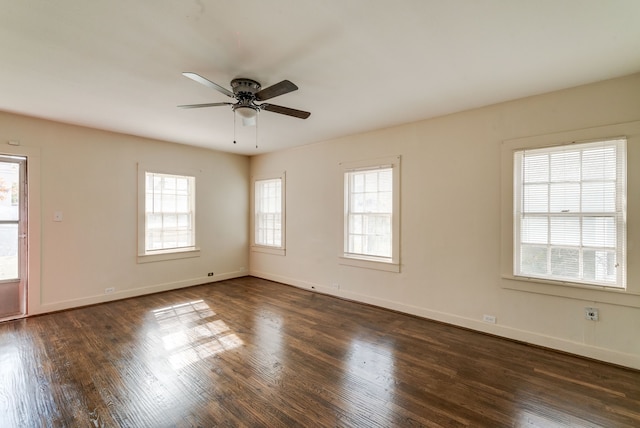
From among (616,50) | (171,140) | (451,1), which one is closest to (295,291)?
(171,140)

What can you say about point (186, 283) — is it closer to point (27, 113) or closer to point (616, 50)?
point (27, 113)

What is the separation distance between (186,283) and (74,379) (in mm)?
3061

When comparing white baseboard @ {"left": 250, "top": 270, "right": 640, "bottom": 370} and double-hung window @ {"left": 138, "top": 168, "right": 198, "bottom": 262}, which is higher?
double-hung window @ {"left": 138, "top": 168, "right": 198, "bottom": 262}

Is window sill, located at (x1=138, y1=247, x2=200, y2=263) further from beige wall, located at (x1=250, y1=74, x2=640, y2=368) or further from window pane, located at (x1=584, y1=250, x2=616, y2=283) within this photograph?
window pane, located at (x1=584, y1=250, x2=616, y2=283)

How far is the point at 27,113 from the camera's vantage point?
12.1 feet

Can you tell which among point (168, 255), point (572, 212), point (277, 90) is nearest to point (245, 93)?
point (277, 90)

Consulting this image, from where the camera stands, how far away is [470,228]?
3531 mm

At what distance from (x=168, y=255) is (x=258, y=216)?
1.98 m

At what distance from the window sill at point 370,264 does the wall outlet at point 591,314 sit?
201 centimetres

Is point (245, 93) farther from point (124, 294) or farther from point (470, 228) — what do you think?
point (124, 294)

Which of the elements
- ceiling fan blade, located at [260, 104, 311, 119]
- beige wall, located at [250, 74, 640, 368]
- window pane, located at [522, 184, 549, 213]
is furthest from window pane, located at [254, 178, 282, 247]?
window pane, located at [522, 184, 549, 213]

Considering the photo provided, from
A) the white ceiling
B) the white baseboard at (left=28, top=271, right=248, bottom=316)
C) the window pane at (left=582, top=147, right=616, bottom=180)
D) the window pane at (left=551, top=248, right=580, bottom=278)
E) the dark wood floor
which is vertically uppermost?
the white ceiling

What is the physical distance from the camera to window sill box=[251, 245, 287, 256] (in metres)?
5.79

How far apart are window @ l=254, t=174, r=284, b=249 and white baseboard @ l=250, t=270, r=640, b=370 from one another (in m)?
1.67
